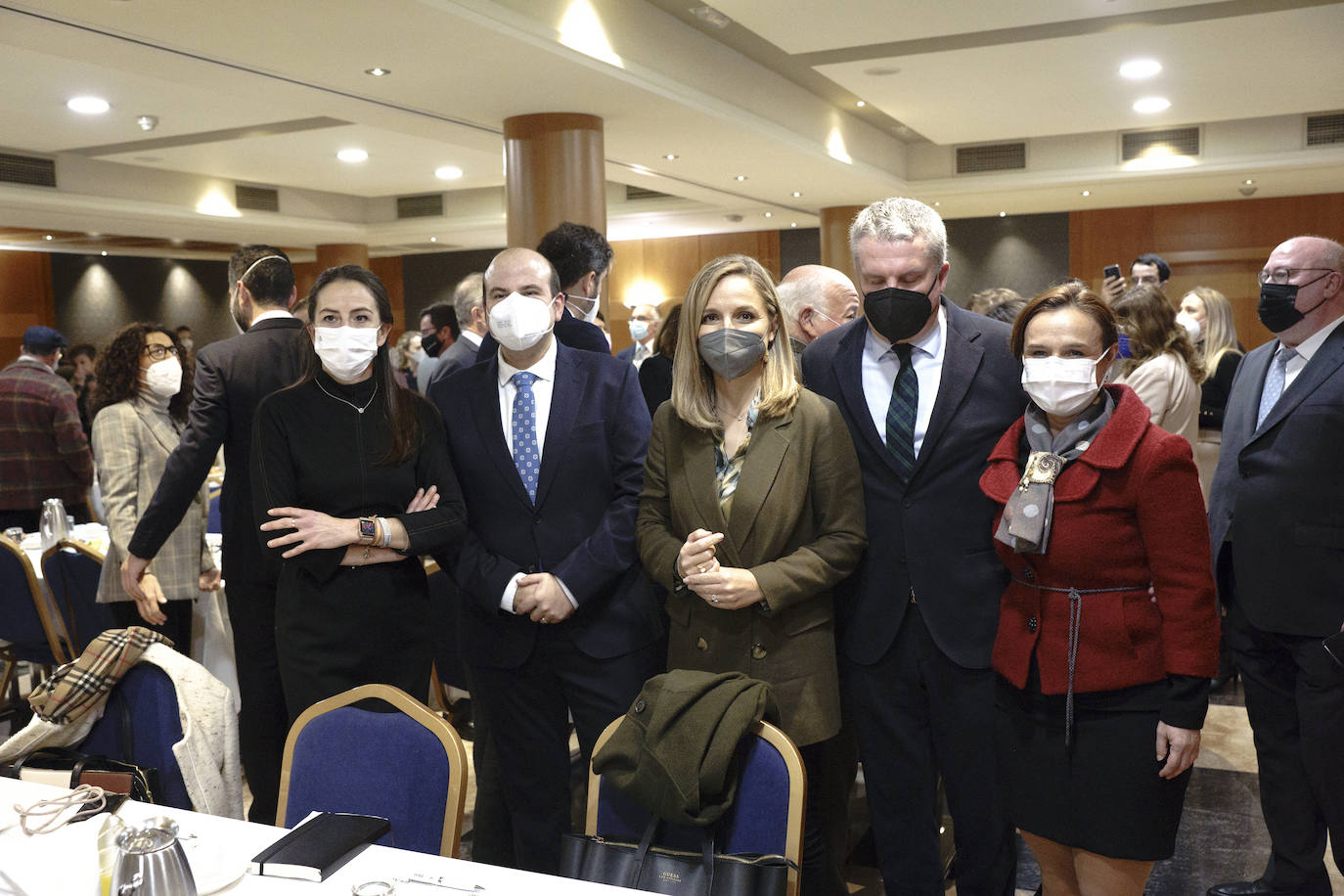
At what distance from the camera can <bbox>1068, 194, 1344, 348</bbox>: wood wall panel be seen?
1185cm

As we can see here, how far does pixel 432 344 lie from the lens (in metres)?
6.96

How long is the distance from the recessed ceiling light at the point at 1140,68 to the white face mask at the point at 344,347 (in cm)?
618

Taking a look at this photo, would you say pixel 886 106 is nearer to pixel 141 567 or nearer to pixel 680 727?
pixel 141 567

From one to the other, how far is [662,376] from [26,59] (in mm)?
5214

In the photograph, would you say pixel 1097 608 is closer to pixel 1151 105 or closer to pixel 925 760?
pixel 925 760

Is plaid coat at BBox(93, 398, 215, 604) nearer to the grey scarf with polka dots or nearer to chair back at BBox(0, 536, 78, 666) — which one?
chair back at BBox(0, 536, 78, 666)

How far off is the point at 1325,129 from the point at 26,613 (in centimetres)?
1052

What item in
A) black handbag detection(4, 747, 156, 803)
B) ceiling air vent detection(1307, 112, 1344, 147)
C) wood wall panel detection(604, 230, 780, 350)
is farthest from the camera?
wood wall panel detection(604, 230, 780, 350)

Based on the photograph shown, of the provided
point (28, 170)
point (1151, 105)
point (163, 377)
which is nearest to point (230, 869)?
point (163, 377)

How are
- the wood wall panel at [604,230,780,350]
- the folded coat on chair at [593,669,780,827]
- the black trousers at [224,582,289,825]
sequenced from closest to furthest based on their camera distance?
the folded coat on chair at [593,669,780,827]
the black trousers at [224,582,289,825]
the wood wall panel at [604,230,780,350]

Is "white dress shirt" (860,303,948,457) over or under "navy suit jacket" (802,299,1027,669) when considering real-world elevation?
over

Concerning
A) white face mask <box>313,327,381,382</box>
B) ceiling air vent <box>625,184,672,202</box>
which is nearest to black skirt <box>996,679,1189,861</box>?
white face mask <box>313,327,381,382</box>

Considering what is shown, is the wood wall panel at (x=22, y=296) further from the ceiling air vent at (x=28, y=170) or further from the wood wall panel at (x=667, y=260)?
the wood wall panel at (x=667, y=260)

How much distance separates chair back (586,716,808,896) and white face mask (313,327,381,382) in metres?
1.19
